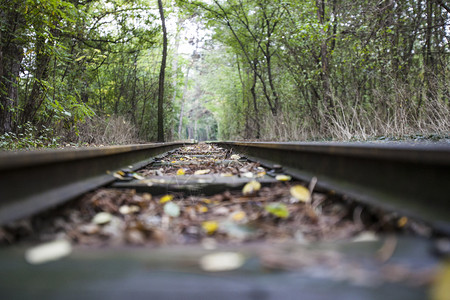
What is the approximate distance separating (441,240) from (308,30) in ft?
28.6

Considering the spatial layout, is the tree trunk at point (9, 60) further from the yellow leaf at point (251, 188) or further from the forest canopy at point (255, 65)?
the yellow leaf at point (251, 188)

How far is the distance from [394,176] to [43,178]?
6.10 ft

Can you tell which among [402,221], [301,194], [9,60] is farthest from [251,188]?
[9,60]

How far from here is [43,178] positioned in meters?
1.56

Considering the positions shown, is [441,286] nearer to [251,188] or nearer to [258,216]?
[258,216]

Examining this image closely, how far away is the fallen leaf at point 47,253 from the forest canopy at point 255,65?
546 cm

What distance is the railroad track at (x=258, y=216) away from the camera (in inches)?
33.4

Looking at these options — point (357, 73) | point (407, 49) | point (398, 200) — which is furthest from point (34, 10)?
point (407, 49)

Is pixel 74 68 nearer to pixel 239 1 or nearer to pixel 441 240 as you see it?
pixel 239 1

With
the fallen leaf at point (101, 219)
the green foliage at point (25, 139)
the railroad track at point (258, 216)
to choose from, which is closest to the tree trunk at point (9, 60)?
the green foliage at point (25, 139)

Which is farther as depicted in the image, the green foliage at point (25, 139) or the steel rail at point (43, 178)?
the green foliage at point (25, 139)

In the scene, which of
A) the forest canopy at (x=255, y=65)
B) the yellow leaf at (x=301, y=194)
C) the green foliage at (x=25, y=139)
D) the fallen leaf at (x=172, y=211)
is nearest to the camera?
the fallen leaf at (x=172, y=211)

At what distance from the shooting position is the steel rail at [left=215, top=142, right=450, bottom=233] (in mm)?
1177

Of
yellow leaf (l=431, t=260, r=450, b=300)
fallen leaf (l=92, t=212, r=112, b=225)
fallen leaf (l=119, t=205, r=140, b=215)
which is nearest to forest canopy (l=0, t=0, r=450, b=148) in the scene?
fallen leaf (l=119, t=205, r=140, b=215)
